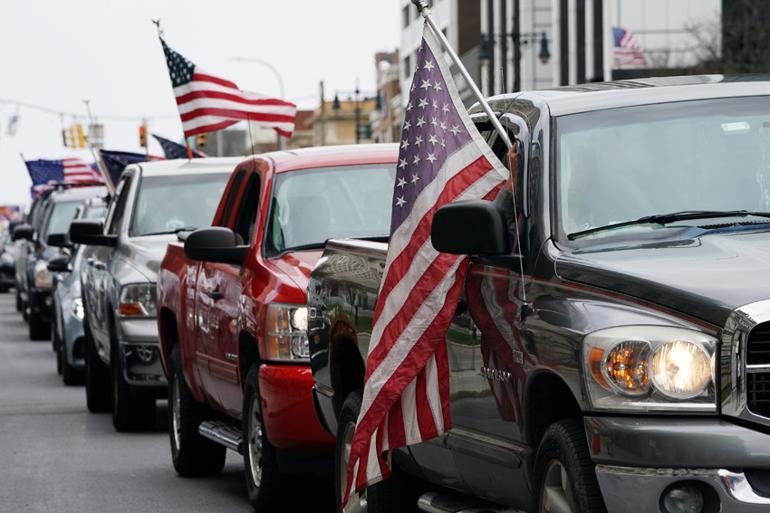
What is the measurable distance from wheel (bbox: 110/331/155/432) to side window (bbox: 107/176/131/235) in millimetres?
1504

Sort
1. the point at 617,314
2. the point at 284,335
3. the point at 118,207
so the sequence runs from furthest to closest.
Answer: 1. the point at 118,207
2. the point at 284,335
3. the point at 617,314

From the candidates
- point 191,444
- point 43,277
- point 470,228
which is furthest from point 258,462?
point 43,277

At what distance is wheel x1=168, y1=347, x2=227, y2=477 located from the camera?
1219 centimetres

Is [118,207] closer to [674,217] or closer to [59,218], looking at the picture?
[674,217]

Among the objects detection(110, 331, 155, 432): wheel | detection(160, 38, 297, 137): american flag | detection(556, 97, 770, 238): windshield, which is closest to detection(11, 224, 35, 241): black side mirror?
detection(160, 38, 297, 137): american flag

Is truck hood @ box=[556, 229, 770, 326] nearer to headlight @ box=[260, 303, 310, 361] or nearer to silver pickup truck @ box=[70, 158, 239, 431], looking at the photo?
headlight @ box=[260, 303, 310, 361]

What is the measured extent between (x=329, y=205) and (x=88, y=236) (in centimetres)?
538

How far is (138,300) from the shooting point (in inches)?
590

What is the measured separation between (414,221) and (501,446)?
1001 mm

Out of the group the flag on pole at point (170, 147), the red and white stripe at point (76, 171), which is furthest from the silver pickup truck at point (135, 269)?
the red and white stripe at point (76, 171)

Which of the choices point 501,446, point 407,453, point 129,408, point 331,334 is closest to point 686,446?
point 501,446

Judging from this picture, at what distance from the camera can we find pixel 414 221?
7195mm

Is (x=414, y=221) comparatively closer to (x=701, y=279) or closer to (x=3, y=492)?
(x=701, y=279)

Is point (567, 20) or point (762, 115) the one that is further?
point (567, 20)
